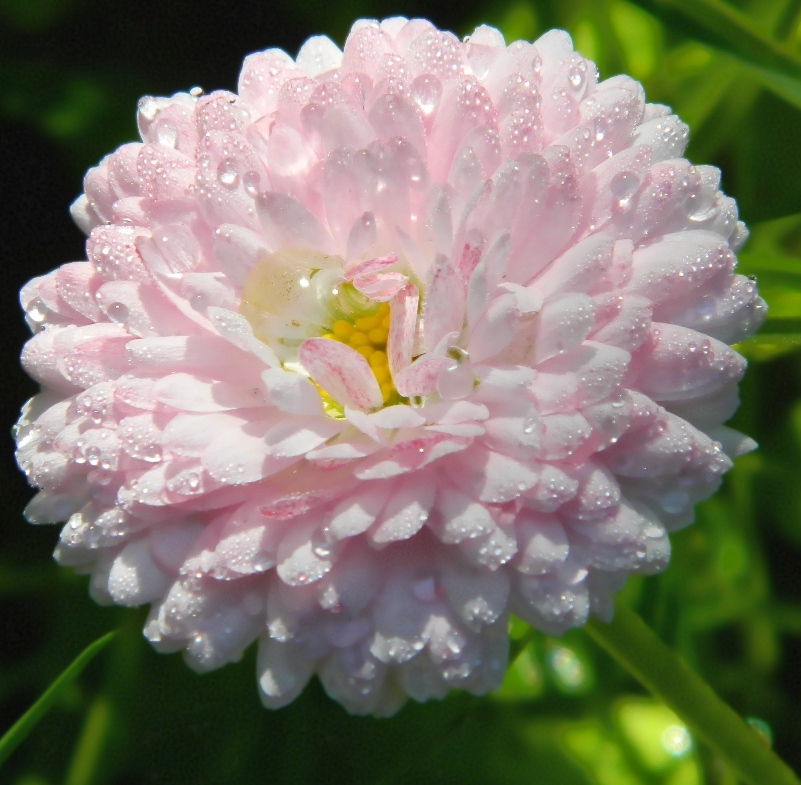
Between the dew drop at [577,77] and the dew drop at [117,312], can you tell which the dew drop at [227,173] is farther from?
the dew drop at [577,77]

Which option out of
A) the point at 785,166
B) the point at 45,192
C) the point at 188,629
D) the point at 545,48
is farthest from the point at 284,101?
the point at 785,166

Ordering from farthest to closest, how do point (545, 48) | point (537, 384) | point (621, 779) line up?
point (621, 779), point (545, 48), point (537, 384)

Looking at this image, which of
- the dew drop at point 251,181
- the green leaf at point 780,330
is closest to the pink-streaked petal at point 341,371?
the dew drop at point 251,181

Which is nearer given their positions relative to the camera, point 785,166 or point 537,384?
point 537,384

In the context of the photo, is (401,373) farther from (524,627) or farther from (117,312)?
(524,627)

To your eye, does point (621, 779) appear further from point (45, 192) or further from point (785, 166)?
point (45, 192)

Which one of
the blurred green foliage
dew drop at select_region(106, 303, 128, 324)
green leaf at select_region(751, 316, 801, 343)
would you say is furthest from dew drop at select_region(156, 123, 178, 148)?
green leaf at select_region(751, 316, 801, 343)
